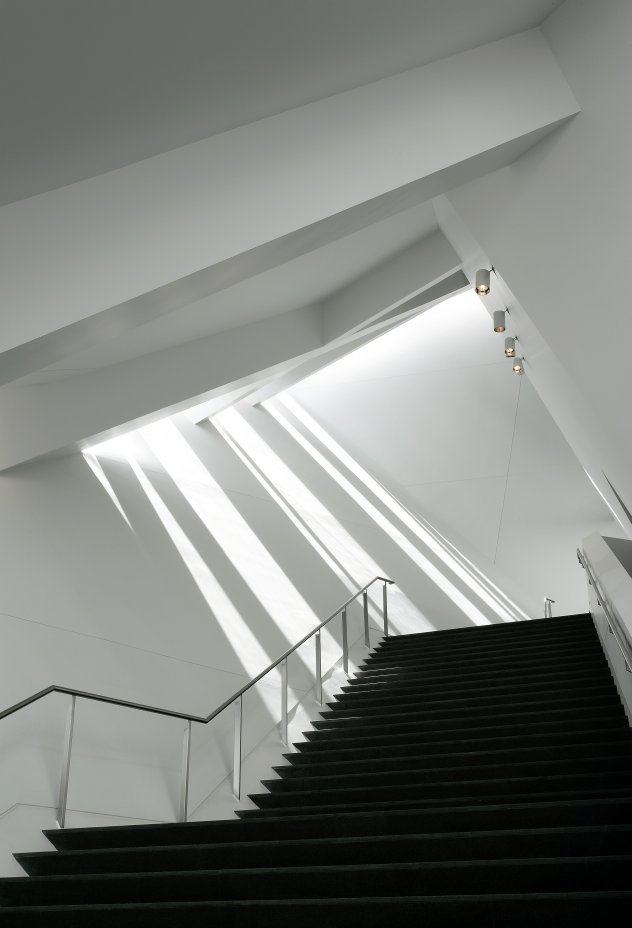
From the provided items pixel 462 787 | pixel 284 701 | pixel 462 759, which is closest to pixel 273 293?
pixel 284 701

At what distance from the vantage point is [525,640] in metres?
10.3

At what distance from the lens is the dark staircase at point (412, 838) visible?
3.79 metres

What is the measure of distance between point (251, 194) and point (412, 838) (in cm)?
382

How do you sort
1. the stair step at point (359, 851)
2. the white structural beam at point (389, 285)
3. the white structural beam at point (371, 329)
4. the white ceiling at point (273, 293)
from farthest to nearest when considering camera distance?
the white structural beam at point (371, 329)
the white structural beam at point (389, 285)
the white ceiling at point (273, 293)
the stair step at point (359, 851)

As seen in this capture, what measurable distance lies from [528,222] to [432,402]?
442 inches

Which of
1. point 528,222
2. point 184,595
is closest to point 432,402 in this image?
point 184,595

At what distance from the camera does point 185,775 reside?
6836 millimetres

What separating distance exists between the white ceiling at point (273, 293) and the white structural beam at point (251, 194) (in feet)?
13.0

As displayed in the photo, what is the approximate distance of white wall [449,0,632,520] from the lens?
5242 millimetres

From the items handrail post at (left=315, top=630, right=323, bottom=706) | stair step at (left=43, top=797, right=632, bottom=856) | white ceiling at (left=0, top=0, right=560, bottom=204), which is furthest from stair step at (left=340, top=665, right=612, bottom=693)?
white ceiling at (left=0, top=0, right=560, bottom=204)

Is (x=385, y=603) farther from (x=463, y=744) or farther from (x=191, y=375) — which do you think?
(x=463, y=744)

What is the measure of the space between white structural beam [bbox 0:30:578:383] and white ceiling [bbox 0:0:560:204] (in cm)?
14

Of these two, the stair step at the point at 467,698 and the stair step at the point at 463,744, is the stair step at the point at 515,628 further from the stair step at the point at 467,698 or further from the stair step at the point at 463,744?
the stair step at the point at 463,744

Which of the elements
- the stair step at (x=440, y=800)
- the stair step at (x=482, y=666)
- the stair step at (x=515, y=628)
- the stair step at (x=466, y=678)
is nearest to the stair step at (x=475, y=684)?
the stair step at (x=466, y=678)
